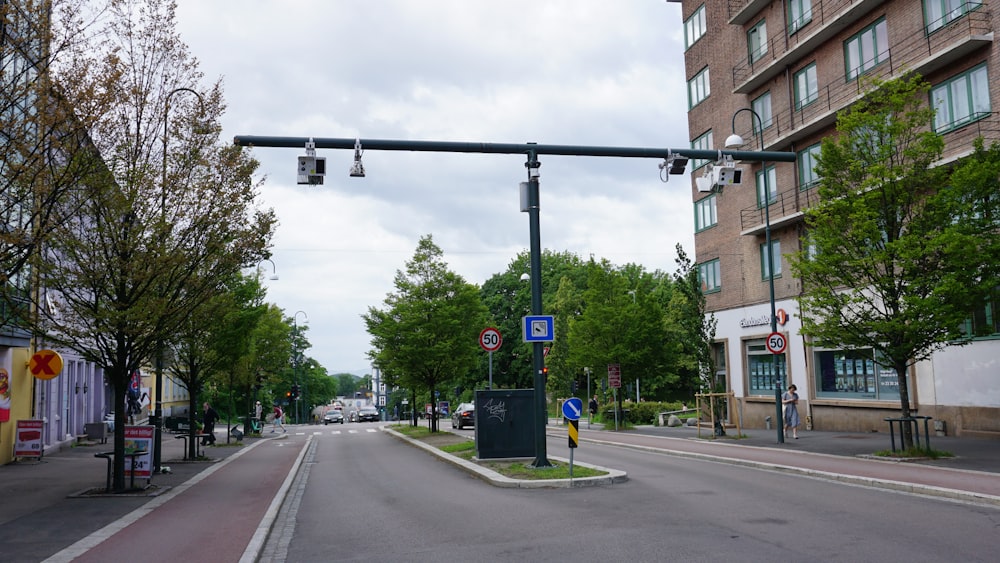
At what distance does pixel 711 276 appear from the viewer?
38.3 meters

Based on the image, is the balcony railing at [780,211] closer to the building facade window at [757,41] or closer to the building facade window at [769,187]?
the building facade window at [769,187]

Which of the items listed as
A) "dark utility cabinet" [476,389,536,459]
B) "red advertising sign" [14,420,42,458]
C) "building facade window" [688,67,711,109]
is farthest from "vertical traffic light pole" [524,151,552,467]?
"building facade window" [688,67,711,109]

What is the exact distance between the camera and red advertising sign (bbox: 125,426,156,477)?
50.1 feet

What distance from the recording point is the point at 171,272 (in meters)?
15.0

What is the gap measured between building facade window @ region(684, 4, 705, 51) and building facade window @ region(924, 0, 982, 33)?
1548cm

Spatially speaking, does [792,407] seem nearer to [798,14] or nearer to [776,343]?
[776,343]

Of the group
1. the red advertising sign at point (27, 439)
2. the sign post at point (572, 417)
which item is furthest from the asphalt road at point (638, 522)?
the red advertising sign at point (27, 439)

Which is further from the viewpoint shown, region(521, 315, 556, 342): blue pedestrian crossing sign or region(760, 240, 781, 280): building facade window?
region(760, 240, 781, 280): building facade window

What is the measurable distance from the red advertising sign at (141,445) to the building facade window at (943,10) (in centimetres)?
2352

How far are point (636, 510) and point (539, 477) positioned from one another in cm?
386

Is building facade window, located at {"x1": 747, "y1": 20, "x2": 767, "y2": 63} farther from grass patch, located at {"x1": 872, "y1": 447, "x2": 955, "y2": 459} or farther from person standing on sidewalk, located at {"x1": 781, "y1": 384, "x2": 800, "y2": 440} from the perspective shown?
grass patch, located at {"x1": 872, "y1": 447, "x2": 955, "y2": 459}

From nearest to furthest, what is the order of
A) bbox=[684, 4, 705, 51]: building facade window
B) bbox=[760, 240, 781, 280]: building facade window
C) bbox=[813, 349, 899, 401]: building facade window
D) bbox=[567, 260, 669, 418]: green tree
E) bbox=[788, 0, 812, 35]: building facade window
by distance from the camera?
bbox=[813, 349, 899, 401]: building facade window, bbox=[788, 0, 812, 35]: building facade window, bbox=[760, 240, 781, 280]: building facade window, bbox=[567, 260, 669, 418]: green tree, bbox=[684, 4, 705, 51]: building facade window

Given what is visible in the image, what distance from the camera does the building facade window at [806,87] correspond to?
30453 millimetres

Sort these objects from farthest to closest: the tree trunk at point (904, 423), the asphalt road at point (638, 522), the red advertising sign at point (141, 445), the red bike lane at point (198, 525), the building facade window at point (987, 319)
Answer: the building facade window at point (987, 319), the tree trunk at point (904, 423), the red advertising sign at point (141, 445), the red bike lane at point (198, 525), the asphalt road at point (638, 522)
